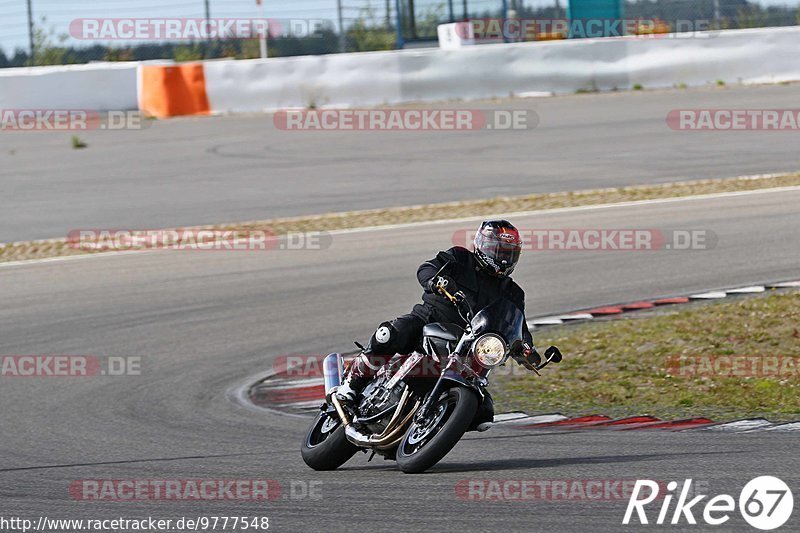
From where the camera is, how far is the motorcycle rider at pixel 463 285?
677 cm

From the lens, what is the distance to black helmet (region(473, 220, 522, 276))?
676 cm

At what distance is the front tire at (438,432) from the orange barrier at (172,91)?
19548 mm

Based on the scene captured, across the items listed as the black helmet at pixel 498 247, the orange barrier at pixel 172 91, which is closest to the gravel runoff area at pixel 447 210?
the black helmet at pixel 498 247

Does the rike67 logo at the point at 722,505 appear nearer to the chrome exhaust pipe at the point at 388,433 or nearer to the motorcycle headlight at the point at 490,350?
the motorcycle headlight at the point at 490,350

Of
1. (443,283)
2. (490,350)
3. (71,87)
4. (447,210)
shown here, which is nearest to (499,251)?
(443,283)

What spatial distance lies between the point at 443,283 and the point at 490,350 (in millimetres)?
474

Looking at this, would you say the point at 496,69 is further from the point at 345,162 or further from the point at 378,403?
the point at 378,403

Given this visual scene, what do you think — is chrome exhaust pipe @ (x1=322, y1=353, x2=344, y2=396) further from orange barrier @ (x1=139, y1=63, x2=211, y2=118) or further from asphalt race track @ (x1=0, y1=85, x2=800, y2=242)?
orange barrier @ (x1=139, y1=63, x2=211, y2=118)

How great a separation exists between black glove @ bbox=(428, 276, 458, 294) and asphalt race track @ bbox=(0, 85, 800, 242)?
10.6 meters

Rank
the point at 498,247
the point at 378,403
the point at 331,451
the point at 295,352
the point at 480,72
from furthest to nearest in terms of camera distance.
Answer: the point at 480,72, the point at 295,352, the point at 331,451, the point at 378,403, the point at 498,247

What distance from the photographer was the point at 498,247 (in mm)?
6754

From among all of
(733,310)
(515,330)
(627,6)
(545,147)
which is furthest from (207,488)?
(627,6)

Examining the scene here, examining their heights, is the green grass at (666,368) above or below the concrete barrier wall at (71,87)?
below

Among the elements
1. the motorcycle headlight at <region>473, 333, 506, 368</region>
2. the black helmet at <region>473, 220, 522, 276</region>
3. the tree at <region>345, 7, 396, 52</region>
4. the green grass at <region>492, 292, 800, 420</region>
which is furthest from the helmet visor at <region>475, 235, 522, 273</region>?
the tree at <region>345, 7, 396, 52</region>
